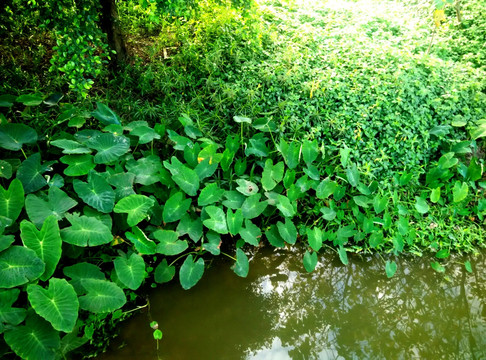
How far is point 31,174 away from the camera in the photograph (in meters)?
2.25

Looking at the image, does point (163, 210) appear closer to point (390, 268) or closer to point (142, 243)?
point (142, 243)

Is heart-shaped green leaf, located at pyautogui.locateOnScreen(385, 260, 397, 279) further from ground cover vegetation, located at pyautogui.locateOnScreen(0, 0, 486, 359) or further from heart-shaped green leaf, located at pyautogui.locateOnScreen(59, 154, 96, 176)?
heart-shaped green leaf, located at pyautogui.locateOnScreen(59, 154, 96, 176)

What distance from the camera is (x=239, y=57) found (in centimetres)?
342

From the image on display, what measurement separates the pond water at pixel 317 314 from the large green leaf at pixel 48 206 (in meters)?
0.80

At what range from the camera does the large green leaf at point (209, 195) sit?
244 centimetres

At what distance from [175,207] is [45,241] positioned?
2.51ft

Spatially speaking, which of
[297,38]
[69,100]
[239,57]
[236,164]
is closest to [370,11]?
[297,38]

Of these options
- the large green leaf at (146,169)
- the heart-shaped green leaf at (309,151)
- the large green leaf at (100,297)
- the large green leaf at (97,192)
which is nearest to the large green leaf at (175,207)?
the large green leaf at (146,169)

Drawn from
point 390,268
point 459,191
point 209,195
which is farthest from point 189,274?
point 459,191

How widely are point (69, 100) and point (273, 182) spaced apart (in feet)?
6.18

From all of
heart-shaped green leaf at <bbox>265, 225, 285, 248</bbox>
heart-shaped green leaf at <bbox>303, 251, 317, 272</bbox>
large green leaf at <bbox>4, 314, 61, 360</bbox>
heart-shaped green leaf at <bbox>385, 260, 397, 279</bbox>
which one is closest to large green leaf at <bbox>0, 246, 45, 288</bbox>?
large green leaf at <bbox>4, 314, 61, 360</bbox>

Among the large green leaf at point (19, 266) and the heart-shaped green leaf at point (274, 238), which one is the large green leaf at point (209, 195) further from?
the large green leaf at point (19, 266)

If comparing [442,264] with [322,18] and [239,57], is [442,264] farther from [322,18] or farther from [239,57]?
[322,18]

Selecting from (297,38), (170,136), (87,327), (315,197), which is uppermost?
(297,38)
